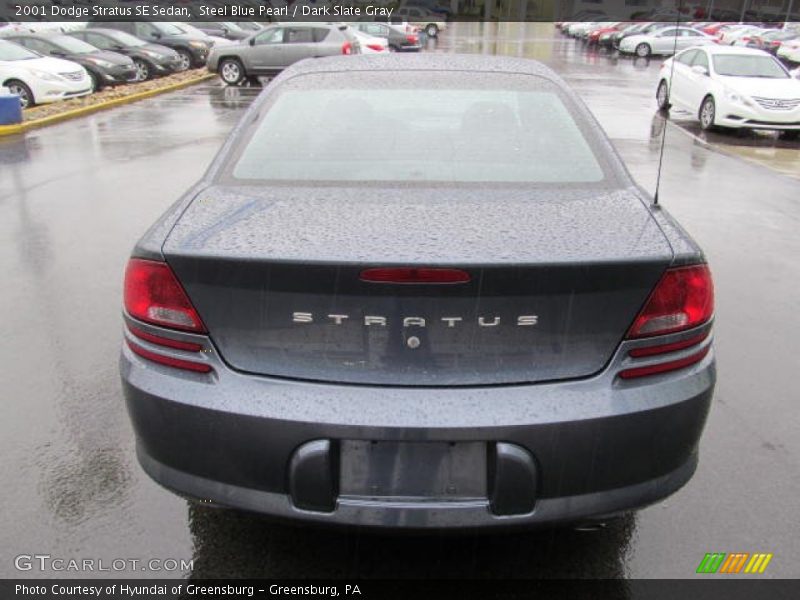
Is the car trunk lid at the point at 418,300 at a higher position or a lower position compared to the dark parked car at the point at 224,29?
higher

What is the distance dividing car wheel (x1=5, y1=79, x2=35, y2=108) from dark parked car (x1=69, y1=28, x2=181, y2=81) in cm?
568

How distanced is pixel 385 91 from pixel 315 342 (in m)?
1.51

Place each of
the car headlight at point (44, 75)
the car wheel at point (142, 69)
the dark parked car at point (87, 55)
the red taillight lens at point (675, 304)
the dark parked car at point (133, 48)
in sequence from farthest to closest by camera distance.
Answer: the car wheel at point (142, 69) → the dark parked car at point (133, 48) → the dark parked car at point (87, 55) → the car headlight at point (44, 75) → the red taillight lens at point (675, 304)

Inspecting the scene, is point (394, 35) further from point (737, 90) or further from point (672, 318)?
point (672, 318)

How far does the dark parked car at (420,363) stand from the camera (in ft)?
6.80

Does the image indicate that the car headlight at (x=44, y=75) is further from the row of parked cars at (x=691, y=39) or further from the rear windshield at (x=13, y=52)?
the row of parked cars at (x=691, y=39)

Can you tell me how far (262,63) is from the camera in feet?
68.6

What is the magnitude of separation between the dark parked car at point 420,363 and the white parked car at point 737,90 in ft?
37.2

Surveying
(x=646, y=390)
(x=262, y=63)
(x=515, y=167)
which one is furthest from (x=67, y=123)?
(x=646, y=390)

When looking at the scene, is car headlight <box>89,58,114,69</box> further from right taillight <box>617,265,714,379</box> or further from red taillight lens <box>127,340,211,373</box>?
right taillight <box>617,265,714,379</box>

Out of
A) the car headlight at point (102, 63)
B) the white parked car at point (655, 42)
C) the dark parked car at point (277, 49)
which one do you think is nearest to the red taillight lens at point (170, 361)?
the car headlight at point (102, 63)

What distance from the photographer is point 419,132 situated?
3.01 meters

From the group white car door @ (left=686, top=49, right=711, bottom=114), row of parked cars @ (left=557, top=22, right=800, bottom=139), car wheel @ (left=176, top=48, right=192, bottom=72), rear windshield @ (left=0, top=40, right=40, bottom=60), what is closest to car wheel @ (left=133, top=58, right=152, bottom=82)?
car wheel @ (left=176, top=48, right=192, bottom=72)
